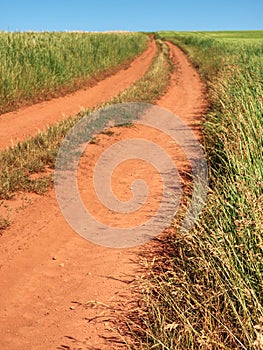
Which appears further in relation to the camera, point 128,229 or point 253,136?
point 253,136

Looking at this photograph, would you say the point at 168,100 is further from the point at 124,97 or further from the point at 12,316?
the point at 12,316

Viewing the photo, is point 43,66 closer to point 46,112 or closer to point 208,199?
point 46,112

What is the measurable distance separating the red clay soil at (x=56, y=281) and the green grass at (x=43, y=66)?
7.20 meters

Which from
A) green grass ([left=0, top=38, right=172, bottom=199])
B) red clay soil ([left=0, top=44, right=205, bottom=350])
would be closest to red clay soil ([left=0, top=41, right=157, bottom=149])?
green grass ([left=0, top=38, right=172, bottom=199])

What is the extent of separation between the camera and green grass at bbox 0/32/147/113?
41.3ft

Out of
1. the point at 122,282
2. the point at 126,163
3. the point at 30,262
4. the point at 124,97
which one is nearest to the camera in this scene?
the point at 122,282

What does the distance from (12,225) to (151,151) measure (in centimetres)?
358

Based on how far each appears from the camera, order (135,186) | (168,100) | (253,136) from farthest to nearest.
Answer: (168,100)
(135,186)
(253,136)

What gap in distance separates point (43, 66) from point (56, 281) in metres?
12.3

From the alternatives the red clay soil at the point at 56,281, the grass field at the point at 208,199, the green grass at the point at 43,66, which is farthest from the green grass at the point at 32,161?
the green grass at the point at 43,66

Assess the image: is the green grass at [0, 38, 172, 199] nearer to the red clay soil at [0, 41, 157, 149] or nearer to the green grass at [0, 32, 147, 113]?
the red clay soil at [0, 41, 157, 149]

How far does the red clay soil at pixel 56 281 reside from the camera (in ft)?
10.5

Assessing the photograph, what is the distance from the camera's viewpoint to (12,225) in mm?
4840

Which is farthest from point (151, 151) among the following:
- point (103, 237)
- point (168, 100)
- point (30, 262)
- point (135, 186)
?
point (168, 100)
